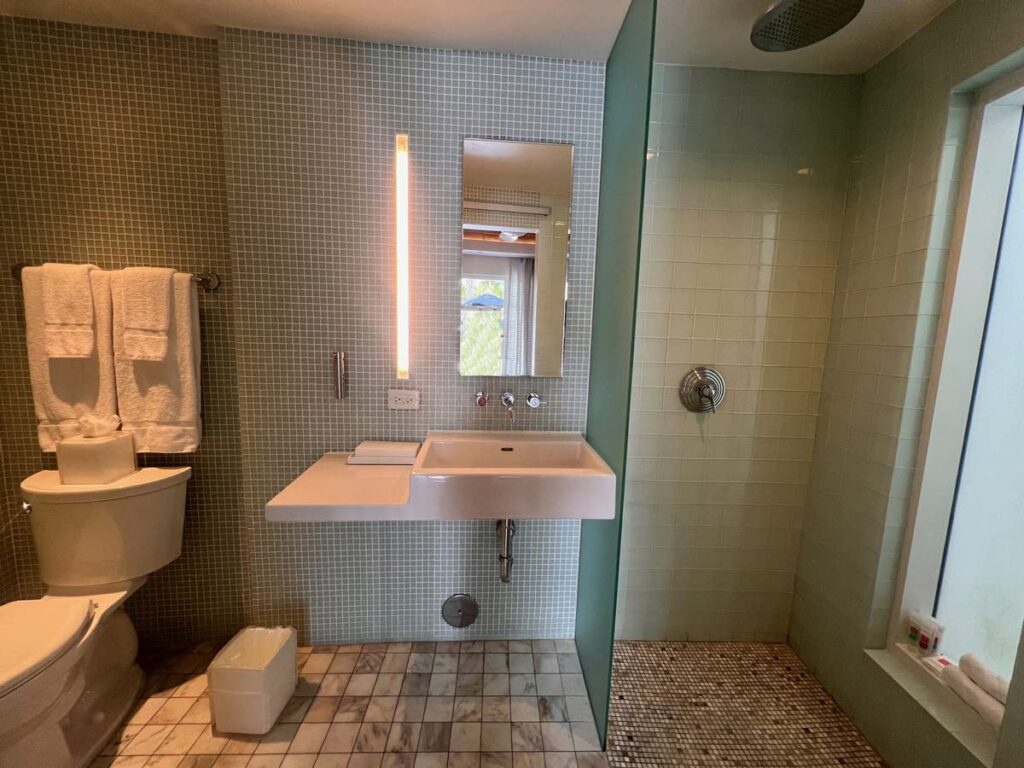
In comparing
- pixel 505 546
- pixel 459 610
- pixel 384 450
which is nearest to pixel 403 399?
pixel 384 450

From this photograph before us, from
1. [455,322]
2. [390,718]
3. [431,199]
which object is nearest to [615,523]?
[455,322]

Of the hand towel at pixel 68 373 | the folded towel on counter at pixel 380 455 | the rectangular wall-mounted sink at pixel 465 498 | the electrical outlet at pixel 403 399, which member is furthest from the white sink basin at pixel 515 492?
the hand towel at pixel 68 373

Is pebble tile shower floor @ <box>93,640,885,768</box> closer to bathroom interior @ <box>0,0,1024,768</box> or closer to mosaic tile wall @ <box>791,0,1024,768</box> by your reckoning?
bathroom interior @ <box>0,0,1024,768</box>

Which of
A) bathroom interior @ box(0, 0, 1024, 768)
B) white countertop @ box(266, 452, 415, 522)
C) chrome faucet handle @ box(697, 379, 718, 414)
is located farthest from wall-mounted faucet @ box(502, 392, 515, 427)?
chrome faucet handle @ box(697, 379, 718, 414)

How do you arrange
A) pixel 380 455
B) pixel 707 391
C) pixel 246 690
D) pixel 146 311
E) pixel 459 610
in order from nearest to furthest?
pixel 246 690, pixel 146 311, pixel 380 455, pixel 707 391, pixel 459 610

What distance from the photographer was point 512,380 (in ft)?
5.54

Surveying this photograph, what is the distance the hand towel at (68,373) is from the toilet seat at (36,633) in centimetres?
59

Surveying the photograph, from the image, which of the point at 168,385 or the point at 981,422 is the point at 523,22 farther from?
the point at 981,422

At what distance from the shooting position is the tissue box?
4.54ft

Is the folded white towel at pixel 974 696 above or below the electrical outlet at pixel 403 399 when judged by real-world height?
below

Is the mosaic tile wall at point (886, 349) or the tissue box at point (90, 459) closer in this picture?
the mosaic tile wall at point (886, 349)

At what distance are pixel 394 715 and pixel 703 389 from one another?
1.74m

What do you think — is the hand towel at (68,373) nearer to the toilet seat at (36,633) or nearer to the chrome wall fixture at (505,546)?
the toilet seat at (36,633)

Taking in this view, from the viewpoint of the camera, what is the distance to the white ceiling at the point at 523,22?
1295mm
